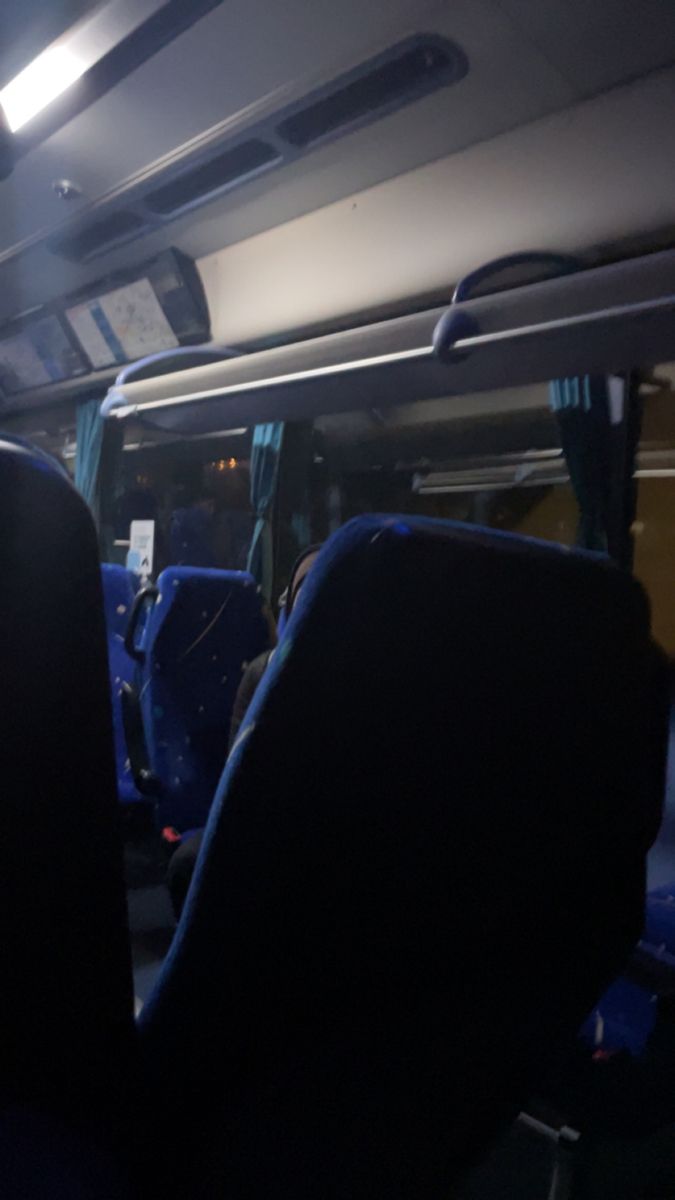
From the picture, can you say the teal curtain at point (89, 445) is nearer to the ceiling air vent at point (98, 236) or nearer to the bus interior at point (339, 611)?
the bus interior at point (339, 611)

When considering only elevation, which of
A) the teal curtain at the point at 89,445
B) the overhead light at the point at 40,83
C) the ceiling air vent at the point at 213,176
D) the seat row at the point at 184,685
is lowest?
the seat row at the point at 184,685

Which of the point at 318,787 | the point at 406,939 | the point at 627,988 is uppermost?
the point at 318,787

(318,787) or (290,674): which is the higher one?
(290,674)

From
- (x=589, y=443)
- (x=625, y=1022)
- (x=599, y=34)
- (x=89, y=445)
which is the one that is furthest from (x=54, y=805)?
(x=89, y=445)

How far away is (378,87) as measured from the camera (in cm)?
236

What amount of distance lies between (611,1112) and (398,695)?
6.65 ft

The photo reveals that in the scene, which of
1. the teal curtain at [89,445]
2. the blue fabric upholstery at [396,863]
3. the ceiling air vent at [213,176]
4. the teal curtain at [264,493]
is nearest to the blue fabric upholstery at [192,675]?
the teal curtain at [264,493]

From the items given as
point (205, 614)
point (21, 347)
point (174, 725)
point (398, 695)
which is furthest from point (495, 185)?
point (21, 347)

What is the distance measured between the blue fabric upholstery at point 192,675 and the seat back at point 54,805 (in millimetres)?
2487

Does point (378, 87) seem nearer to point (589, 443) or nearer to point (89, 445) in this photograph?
point (589, 443)

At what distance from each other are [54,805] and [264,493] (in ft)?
13.3

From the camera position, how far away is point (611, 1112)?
6.88 ft

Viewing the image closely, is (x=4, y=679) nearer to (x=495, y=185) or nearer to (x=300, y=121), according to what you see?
(x=300, y=121)

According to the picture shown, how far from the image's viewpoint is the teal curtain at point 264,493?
4309 millimetres
